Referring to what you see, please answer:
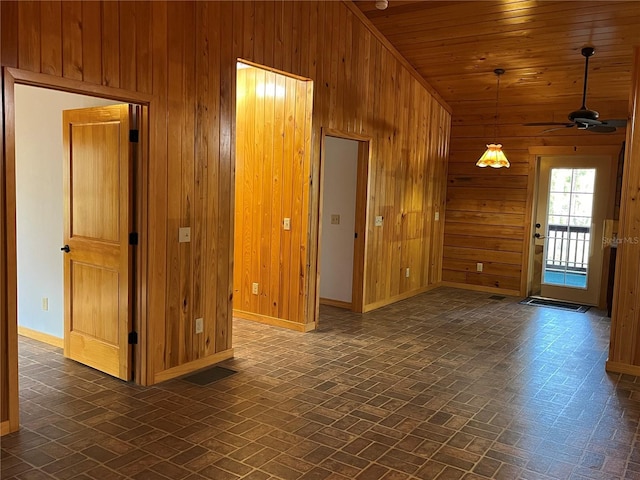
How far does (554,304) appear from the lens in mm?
7344

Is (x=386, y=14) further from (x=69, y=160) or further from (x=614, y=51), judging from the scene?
(x=69, y=160)

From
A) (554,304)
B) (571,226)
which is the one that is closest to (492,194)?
(571,226)

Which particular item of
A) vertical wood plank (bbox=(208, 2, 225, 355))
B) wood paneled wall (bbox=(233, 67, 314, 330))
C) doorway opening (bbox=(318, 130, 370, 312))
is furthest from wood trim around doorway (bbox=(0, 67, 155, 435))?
doorway opening (bbox=(318, 130, 370, 312))

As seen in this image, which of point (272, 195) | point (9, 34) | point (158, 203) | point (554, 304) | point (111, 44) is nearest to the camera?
point (9, 34)

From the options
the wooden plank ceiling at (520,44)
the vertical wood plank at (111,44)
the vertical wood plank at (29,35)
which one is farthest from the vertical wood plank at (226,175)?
the wooden plank ceiling at (520,44)

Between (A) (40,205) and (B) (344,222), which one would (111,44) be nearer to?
(A) (40,205)

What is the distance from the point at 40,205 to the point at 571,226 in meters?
6.70

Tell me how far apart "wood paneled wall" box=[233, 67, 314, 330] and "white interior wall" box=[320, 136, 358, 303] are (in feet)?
3.22

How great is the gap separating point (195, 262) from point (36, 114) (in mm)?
2003

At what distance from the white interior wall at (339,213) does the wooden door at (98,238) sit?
2995 millimetres

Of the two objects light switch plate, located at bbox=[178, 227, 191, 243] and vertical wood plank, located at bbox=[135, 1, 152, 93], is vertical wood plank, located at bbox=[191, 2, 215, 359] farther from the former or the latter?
vertical wood plank, located at bbox=[135, 1, 152, 93]

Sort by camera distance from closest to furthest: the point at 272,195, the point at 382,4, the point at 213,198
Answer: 1. the point at 213,198
2. the point at 382,4
3. the point at 272,195

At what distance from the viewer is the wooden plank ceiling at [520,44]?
525 cm

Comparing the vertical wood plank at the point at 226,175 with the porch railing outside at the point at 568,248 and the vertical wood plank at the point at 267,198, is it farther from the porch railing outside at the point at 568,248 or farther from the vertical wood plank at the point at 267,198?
the porch railing outside at the point at 568,248
